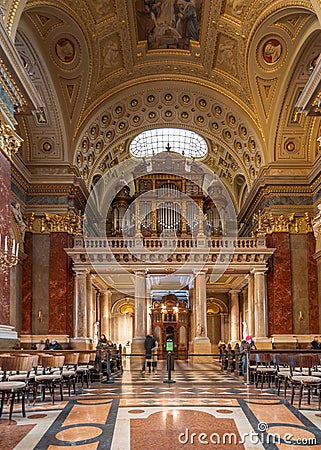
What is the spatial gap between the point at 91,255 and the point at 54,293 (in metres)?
2.09

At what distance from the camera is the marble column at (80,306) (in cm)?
2195

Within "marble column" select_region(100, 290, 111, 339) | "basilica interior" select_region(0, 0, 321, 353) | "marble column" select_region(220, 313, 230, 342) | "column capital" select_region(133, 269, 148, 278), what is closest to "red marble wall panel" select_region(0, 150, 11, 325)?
"basilica interior" select_region(0, 0, 321, 353)

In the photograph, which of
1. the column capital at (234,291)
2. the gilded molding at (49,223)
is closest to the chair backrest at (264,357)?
the gilded molding at (49,223)

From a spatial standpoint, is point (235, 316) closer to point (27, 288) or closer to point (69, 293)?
point (69, 293)

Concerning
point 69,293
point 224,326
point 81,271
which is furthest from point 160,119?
point 224,326

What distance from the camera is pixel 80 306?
22.0 meters

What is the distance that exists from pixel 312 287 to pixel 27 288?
37.3 feet

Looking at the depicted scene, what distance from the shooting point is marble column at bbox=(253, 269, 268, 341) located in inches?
864

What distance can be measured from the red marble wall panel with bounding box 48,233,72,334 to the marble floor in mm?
10903

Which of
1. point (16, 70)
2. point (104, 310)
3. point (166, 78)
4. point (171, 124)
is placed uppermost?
point (166, 78)

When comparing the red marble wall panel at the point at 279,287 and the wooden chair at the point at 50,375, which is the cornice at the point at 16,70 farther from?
the red marble wall panel at the point at 279,287

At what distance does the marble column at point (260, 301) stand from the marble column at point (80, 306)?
6.85 metres

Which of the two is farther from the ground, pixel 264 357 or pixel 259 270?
pixel 259 270

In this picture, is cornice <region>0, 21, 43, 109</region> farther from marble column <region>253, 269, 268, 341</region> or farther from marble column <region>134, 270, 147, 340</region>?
marble column <region>253, 269, 268, 341</region>
